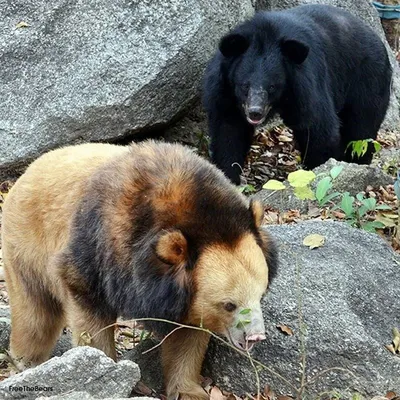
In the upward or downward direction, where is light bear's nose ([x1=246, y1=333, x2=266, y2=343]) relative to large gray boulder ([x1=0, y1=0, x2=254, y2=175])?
upward

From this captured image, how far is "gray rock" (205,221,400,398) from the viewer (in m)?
4.78

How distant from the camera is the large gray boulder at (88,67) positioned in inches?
341

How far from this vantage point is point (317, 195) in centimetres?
641

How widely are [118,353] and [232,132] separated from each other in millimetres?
4384

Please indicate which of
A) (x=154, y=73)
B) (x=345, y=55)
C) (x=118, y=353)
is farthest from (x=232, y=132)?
(x=118, y=353)

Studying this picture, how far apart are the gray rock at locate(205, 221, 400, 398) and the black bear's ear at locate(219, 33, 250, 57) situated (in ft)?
12.8

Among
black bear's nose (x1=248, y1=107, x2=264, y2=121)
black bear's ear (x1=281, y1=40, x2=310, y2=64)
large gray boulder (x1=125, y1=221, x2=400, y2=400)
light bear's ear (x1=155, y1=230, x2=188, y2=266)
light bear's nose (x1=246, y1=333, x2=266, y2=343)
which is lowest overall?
black bear's nose (x1=248, y1=107, x2=264, y2=121)

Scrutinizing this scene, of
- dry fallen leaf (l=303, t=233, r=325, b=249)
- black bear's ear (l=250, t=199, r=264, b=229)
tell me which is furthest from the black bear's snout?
black bear's ear (l=250, t=199, r=264, b=229)

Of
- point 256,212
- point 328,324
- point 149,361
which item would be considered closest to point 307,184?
point 328,324

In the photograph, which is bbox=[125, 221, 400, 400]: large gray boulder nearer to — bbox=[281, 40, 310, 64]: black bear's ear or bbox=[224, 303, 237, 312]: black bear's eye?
bbox=[224, 303, 237, 312]: black bear's eye

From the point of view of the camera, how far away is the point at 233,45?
9250 millimetres

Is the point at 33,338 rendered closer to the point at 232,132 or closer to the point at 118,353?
the point at 118,353

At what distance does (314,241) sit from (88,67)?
399 cm

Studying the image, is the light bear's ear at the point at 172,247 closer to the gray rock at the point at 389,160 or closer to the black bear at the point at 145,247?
the black bear at the point at 145,247
